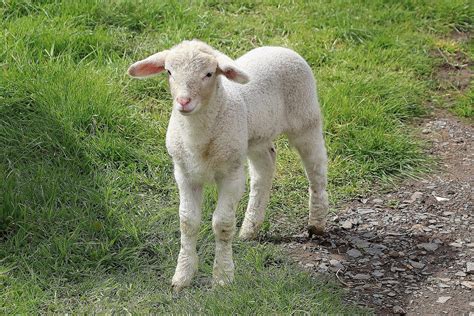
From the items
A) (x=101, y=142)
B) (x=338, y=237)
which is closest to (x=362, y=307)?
(x=338, y=237)

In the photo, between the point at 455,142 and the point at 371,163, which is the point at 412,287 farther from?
the point at 455,142

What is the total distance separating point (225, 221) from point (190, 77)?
0.85 meters

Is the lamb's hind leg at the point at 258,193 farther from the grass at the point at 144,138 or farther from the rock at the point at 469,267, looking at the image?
the rock at the point at 469,267

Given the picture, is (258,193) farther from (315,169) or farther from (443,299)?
(443,299)

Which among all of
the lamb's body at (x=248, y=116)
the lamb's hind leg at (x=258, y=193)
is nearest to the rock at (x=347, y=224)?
the lamb's hind leg at (x=258, y=193)

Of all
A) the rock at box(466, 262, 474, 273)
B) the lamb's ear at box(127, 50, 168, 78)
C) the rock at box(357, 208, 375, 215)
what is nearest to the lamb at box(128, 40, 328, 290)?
the lamb's ear at box(127, 50, 168, 78)

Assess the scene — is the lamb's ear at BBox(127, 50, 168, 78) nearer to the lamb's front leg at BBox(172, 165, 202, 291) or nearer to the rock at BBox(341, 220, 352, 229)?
the lamb's front leg at BBox(172, 165, 202, 291)

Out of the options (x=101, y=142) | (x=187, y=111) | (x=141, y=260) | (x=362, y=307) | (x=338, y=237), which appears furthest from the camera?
(x=101, y=142)

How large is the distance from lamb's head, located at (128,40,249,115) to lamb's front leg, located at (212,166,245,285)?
487mm

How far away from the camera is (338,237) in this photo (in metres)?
5.80

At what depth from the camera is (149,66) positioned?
474cm

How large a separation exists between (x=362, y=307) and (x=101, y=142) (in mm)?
2267

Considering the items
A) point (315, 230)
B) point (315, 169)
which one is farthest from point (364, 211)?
point (315, 169)

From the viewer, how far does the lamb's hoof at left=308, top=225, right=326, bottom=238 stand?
5715 mm
